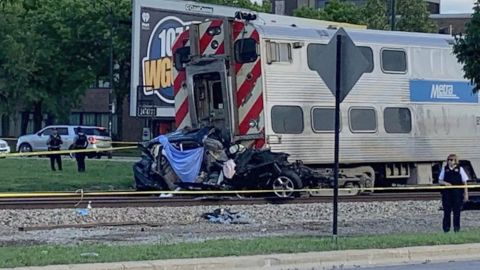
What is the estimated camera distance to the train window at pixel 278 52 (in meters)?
23.7

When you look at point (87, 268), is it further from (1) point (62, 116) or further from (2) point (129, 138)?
(1) point (62, 116)

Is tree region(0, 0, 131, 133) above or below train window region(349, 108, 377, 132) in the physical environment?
Result: above

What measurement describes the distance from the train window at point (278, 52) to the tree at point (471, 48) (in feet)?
12.3

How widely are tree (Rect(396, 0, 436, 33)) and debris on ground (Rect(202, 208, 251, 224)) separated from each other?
38.8 meters

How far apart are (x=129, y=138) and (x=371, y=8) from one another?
16.8 metres

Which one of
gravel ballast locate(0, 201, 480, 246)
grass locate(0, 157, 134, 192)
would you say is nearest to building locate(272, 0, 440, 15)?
grass locate(0, 157, 134, 192)

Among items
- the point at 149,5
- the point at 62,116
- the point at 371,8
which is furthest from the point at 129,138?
the point at 149,5

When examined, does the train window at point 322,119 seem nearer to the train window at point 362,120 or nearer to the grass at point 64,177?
the train window at point 362,120

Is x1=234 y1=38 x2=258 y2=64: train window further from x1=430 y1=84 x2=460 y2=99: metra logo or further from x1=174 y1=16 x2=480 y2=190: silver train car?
x1=430 y1=84 x2=460 y2=99: metra logo

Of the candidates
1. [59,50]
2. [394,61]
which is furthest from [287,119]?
[59,50]

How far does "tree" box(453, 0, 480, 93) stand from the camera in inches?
942

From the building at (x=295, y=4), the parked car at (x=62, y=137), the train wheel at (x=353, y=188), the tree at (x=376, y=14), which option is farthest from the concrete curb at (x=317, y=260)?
the building at (x=295, y=4)

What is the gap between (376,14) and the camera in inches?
2335

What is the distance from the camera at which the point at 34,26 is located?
66.9m
